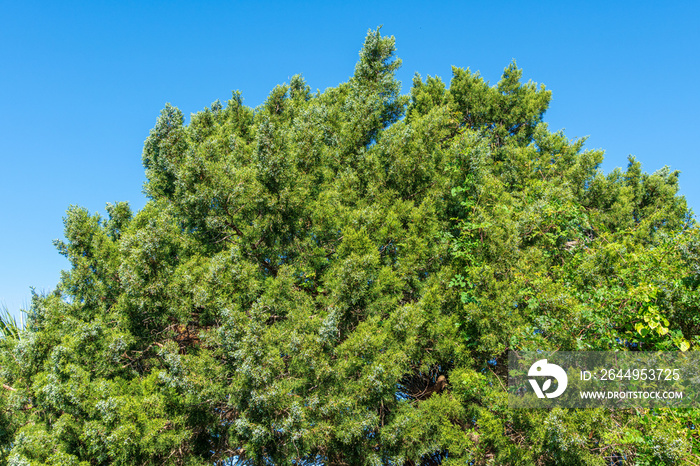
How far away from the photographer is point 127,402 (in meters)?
8.69

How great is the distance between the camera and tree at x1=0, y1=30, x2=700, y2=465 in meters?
8.02

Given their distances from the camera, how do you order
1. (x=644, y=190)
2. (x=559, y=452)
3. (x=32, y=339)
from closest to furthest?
(x=559, y=452)
(x=32, y=339)
(x=644, y=190)

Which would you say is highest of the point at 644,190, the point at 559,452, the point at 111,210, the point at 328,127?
the point at 328,127

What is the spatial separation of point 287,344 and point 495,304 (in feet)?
14.9

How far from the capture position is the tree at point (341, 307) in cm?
802

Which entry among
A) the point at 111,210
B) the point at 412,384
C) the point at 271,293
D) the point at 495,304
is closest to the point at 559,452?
Answer: the point at 495,304

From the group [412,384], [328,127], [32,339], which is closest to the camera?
[32,339]

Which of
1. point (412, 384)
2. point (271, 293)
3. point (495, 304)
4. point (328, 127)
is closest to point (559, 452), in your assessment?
point (495, 304)

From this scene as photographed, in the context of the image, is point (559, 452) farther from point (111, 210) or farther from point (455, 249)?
point (111, 210)

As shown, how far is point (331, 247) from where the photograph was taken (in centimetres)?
1145

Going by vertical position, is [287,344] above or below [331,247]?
below

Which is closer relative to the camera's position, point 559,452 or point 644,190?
point 559,452

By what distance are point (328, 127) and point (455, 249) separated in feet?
18.8

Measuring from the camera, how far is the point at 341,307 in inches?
372
